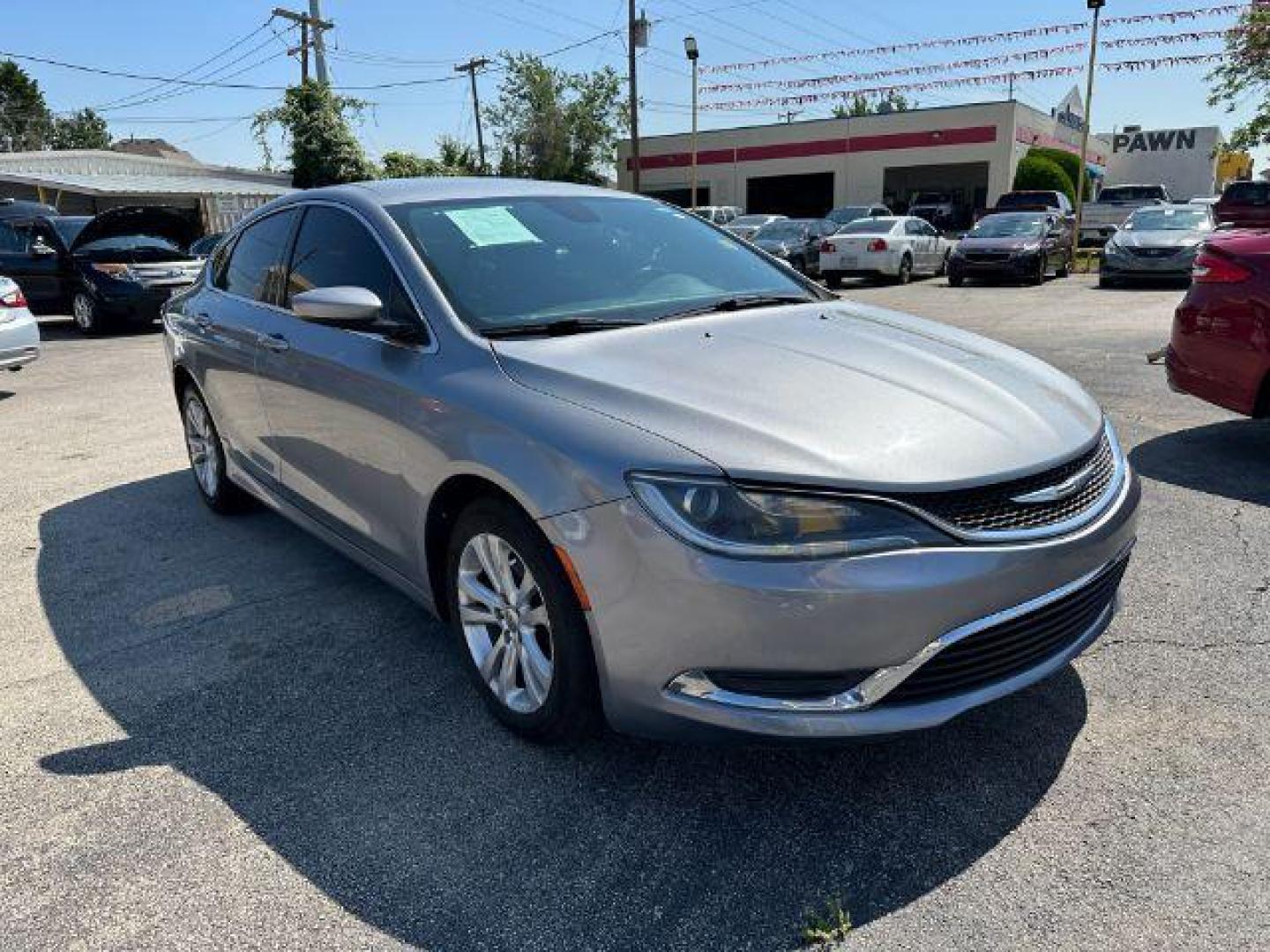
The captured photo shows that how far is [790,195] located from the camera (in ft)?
147

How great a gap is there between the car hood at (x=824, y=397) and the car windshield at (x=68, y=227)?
13654 millimetres

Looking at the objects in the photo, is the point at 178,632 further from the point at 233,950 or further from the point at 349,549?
the point at 233,950

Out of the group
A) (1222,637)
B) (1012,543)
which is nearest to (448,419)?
(1012,543)

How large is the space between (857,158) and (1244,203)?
1835 centimetres

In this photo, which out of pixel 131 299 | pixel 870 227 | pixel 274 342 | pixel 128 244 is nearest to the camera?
pixel 274 342

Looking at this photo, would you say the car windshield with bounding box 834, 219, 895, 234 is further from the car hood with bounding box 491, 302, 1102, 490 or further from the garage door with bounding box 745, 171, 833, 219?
the garage door with bounding box 745, 171, 833, 219

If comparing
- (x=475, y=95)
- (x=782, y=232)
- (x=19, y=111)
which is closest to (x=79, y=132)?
(x=19, y=111)

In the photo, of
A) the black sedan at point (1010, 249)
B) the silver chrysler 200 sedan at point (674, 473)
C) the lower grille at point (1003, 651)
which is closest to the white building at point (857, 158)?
the black sedan at point (1010, 249)

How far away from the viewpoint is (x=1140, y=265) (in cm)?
1697

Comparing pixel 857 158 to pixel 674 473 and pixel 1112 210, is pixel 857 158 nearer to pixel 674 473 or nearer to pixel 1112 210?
pixel 1112 210

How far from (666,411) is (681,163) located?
44954mm

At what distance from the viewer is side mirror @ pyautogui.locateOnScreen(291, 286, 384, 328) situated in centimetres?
306

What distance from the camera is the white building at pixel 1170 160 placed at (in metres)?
51.9

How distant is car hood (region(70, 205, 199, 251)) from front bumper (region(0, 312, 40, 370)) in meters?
5.63
